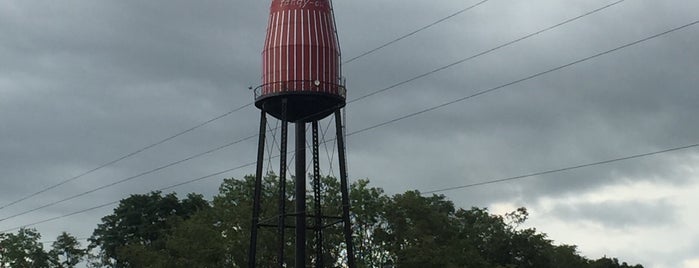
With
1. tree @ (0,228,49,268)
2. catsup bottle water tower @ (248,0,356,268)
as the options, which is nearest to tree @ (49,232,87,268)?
tree @ (0,228,49,268)

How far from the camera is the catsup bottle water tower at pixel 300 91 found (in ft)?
187

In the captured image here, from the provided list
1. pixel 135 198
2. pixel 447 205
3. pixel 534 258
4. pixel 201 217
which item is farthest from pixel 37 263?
pixel 534 258

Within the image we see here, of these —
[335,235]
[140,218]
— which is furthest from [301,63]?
[140,218]

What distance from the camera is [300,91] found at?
5697cm

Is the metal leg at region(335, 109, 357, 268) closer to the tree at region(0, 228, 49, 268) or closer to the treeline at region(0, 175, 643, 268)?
the treeline at region(0, 175, 643, 268)

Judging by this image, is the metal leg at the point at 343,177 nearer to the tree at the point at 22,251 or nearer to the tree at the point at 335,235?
the tree at the point at 335,235

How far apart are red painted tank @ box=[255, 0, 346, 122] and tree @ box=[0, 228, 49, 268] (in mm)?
64242

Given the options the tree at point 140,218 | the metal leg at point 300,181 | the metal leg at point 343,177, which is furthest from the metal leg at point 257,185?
the tree at point 140,218

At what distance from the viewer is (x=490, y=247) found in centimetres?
9806

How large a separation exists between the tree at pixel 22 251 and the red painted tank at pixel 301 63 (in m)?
64.2

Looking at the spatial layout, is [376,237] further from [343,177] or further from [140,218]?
[140,218]

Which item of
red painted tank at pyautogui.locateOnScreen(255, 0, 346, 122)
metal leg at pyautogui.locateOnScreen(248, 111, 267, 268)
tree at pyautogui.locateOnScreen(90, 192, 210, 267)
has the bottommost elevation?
metal leg at pyautogui.locateOnScreen(248, 111, 267, 268)

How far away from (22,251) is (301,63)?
220ft

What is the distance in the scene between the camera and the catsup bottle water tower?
187ft
